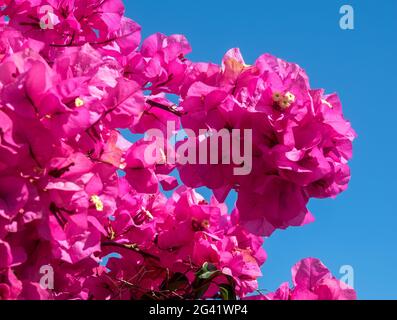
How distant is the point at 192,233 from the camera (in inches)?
87.0

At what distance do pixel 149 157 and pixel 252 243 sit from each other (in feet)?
2.12

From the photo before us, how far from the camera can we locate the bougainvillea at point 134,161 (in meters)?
1.55

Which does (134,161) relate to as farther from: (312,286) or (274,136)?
(312,286)
